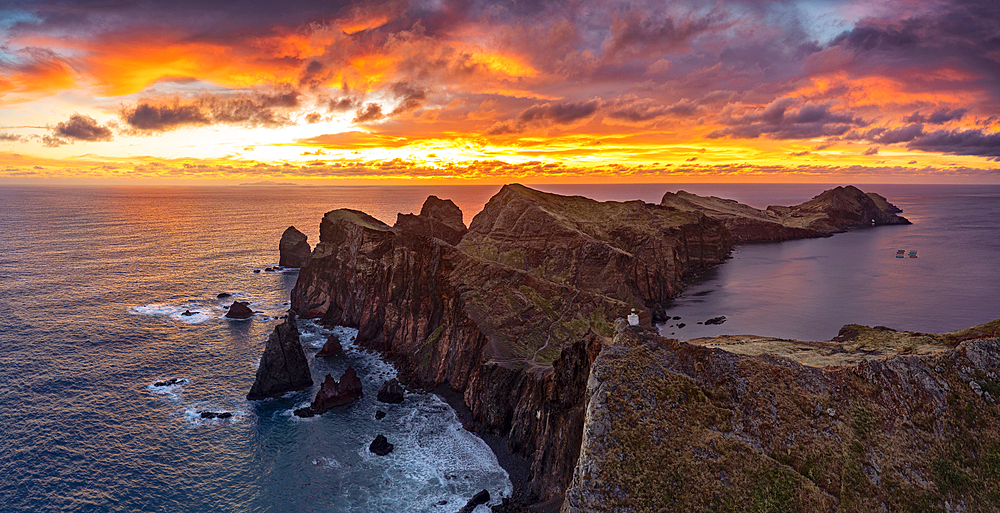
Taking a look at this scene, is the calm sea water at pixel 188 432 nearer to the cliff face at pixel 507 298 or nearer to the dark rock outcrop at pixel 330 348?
the dark rock outcrop at pixel 330 348

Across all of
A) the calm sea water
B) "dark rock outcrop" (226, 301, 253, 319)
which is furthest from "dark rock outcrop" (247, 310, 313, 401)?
"dark rock outcrop" (226, 301, 253, 319)

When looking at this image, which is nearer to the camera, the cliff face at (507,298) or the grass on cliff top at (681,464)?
the grass on cliff top at (681,464)

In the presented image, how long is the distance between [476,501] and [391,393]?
94.8 ft

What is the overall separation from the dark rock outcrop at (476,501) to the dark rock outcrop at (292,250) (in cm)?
13917

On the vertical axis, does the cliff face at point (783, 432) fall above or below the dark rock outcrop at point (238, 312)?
above

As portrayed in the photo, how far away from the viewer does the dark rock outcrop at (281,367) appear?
77562 millimetres

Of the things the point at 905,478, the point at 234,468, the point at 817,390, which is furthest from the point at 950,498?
the point at 234,468

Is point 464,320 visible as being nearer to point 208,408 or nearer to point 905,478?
point 208,408

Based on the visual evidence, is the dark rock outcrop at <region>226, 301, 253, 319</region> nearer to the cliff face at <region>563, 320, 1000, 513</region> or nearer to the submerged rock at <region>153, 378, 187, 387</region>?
the submerged rock at <region>153, 378, 187, 387</region>

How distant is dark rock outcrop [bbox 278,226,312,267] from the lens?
6786 inches

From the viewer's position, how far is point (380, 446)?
6297cm

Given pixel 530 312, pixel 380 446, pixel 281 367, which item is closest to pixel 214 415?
pixel 281 367

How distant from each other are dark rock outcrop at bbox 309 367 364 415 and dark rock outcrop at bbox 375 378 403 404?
147 inches

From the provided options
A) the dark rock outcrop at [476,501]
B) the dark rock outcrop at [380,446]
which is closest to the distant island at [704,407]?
the dark rock outcrop at [476,501]
